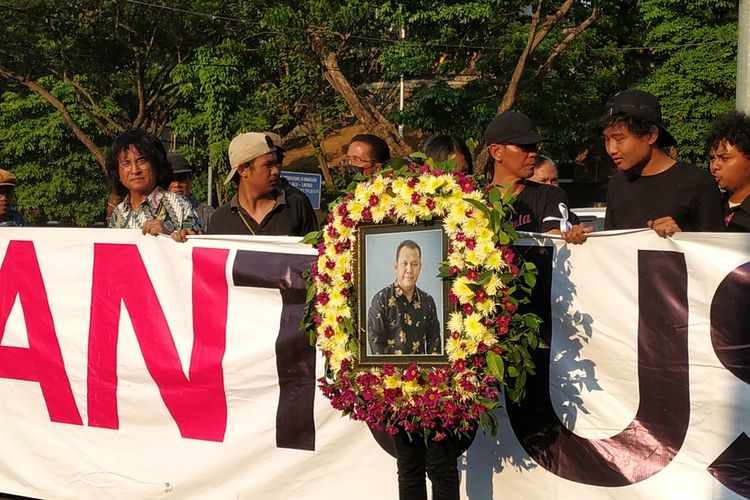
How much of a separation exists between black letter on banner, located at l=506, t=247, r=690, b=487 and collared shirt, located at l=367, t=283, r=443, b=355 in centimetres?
73

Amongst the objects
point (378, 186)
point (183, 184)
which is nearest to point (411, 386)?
point (378, 186)

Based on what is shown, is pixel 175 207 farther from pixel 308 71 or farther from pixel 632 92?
pixel 308 71

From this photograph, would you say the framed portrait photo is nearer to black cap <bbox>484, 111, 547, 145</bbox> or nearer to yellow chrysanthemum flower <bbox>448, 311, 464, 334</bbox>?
yellow chrysanthemum flower <bbox>448, 311, 464, 334</bbox>

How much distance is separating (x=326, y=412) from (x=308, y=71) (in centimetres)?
2734

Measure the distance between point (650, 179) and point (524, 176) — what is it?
0.55m

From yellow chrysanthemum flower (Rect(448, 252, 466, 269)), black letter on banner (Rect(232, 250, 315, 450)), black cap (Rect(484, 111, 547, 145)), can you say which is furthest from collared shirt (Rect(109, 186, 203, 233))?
yellow chrysanthemum flower (Rect(448, 252, 466, 269))

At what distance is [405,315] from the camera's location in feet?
12.7

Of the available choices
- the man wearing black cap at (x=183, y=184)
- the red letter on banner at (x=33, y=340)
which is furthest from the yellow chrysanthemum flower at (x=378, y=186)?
the man wearing black cap at (x=183, y=184)

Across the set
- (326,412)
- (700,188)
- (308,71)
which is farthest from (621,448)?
(308,71)

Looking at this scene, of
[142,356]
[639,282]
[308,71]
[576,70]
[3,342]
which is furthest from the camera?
[308,71]

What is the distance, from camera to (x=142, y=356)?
5.52 m

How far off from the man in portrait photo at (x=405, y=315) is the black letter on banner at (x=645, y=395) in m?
0.70

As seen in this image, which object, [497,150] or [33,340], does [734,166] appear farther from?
[33,340]

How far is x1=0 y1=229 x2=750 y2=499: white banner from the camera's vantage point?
4109 mm
